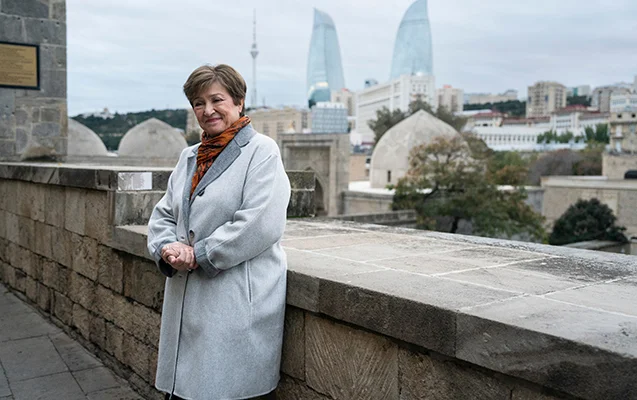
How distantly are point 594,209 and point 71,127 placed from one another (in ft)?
74.9

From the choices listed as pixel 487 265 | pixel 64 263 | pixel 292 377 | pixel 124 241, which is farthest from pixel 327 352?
pixel 64 263

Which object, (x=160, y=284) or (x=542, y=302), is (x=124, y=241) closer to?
(x=160, y=284)

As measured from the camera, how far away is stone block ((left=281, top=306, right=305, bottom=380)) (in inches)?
95.6

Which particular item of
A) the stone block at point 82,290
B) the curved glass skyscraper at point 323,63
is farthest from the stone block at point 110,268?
the curved glass skyscraper at point 323,63

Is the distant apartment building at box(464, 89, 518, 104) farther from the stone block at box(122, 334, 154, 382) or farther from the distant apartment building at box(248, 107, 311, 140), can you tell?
the stone block at box(122, 334, 154, 382)

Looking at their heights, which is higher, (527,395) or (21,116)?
(21,116)

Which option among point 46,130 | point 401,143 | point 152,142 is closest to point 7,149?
point 46,130

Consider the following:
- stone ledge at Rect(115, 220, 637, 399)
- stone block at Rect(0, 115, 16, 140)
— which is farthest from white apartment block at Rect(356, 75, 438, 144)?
stone ledge at Rect(115, 220, 637, 399)

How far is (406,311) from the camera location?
1922 mm

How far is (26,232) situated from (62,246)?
1009 millimetres

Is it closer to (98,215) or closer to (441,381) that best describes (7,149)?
(98,215)

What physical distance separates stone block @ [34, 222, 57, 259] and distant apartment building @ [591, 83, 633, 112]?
369 feet

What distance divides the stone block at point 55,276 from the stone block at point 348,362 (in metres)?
2.81

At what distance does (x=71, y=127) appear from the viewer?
2572 centimetres
